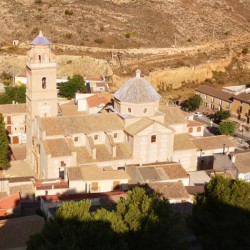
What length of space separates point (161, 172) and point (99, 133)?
18.8 feet

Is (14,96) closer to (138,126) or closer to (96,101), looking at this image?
(96,101)

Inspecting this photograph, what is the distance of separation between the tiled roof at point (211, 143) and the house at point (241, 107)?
43.9 ft

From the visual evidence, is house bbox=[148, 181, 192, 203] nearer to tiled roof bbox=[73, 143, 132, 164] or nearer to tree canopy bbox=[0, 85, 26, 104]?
tiled roof bbox=[73, 143, 132, 164]

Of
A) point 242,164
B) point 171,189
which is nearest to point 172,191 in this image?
point 171,189

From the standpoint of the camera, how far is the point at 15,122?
43094 mm

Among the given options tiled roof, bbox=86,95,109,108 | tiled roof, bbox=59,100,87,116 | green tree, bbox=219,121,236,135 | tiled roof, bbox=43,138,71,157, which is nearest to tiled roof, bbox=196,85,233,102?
green tree, bbox=219,121,236,135

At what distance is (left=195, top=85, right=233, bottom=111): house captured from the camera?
53853mm

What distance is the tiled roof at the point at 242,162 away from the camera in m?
32.8

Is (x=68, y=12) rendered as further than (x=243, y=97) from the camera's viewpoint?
Yes

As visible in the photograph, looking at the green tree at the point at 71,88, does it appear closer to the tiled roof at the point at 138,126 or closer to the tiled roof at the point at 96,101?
the tiled roof at the point at 96,101

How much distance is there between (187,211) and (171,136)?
920 cm

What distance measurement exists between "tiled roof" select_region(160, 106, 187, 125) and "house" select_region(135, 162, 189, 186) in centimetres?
508

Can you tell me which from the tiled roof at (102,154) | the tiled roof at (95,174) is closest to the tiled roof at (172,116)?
the tiled roof at (102,154)

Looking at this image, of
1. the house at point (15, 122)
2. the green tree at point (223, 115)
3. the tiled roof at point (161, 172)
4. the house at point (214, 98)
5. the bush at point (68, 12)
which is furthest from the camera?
the bush at point (68, 12)
